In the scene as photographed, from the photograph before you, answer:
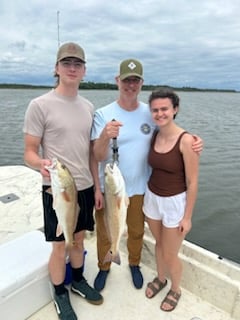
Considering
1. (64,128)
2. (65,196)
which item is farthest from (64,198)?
(64,128)

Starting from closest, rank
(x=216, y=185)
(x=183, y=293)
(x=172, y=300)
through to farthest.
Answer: (x=172, y=300) → (x=183, y=293) → (x=216, y=185)

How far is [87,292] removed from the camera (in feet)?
10.0

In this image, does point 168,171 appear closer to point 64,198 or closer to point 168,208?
point 168,208

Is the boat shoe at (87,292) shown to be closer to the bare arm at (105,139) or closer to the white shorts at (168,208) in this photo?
the white shorts at (168,208)

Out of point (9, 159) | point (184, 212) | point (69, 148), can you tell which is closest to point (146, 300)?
point (184, 212)

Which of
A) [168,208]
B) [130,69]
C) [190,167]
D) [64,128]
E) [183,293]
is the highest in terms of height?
[130,69]

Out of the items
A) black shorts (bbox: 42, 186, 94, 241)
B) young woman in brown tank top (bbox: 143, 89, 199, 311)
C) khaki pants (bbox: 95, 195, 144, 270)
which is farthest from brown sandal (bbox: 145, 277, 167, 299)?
black shorts (bbox: 42, 186, 94, 241)

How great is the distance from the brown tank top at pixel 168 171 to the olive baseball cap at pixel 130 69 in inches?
26.9

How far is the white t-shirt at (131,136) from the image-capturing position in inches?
110

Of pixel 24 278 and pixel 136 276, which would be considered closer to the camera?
pixel 24 278

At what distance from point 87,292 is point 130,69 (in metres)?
2.19

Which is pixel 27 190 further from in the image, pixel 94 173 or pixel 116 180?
pixel 116 180

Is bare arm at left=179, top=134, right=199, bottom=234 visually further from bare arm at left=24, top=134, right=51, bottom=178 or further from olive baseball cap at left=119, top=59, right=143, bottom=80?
bare arm at left=24, top=134, right=51, bottom=178

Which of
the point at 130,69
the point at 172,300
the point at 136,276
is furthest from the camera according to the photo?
the point at 136,276
